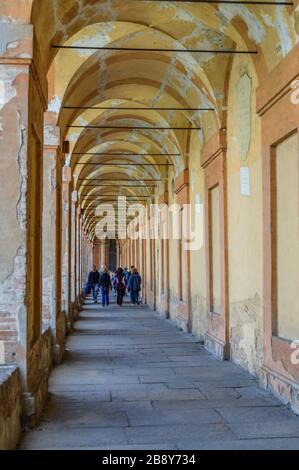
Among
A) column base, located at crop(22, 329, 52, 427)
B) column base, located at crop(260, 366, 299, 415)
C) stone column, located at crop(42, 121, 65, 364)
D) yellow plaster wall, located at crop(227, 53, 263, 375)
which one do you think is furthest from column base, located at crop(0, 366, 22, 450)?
stone column, located at crop(42, 121, 65, 364)

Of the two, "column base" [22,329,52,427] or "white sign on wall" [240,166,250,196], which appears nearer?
"column base" [22,329,52,427]

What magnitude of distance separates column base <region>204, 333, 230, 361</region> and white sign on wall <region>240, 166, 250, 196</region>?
9.21 ft

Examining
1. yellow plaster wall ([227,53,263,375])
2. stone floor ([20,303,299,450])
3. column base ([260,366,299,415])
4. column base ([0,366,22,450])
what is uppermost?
yellow plaster wall ([227,53,263,375])

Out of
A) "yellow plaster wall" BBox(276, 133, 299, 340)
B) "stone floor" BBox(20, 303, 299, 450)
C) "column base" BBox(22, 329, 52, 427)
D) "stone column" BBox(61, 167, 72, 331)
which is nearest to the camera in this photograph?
"stone floor" BBox(20, 303, 299, 450)

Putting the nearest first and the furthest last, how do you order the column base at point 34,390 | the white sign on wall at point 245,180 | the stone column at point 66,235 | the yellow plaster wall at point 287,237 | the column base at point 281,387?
the column base at point 34,390, the column base at point 281,387, the yellow plaster wall at point 287,237, the white sign on wall at point 245,180, the stone column at point 66,235

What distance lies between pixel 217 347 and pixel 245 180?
132 inches

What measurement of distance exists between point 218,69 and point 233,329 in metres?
4.63

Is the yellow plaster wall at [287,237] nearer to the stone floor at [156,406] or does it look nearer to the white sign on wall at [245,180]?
the stone floor at [156,406]

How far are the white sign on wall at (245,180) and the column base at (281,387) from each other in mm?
2839

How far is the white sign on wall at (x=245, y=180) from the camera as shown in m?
9.38

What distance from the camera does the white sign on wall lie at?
30.8 feet

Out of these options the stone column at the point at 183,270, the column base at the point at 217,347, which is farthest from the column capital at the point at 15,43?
the stone column at the point at 183,270

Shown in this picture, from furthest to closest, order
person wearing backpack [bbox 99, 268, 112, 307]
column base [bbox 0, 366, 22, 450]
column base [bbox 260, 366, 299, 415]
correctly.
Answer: person wearing backpack [bbox 99, 268, 112, 307]
column base [bbox 260, 366, 299, 415]
column base [bbox 0, 366, 22, 450]

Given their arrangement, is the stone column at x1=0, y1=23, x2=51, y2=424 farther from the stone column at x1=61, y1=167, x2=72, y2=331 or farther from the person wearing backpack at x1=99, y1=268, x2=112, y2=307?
the person wearing backpack at x1=99, y1=268, x2=112, y2=307
